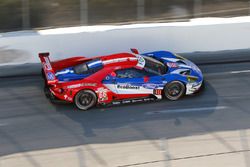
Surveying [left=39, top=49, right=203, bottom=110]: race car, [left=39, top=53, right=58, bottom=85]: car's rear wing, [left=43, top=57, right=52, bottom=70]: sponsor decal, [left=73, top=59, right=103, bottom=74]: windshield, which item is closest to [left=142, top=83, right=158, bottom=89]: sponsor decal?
[left=39, top=49, right=203, bottom=110]: race car

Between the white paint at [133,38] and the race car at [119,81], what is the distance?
169cm

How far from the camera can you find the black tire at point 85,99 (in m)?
11.9

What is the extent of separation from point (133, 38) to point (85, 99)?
11.2 feet

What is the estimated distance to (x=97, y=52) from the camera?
47.9 feet

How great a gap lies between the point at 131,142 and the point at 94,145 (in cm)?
79

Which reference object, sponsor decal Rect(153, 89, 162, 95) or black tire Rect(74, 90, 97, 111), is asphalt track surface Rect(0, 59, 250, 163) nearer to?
black tire Rect(74, 90, 97, 111)

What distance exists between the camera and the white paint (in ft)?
46.6

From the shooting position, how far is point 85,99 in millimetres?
12016

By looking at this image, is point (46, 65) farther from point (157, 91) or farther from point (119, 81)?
point (157, 91)

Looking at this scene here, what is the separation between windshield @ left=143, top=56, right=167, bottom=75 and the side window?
18 cm

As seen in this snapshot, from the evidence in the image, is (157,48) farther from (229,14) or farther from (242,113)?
(242,113)

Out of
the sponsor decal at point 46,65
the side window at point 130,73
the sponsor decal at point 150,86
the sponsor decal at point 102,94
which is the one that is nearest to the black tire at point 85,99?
the sponsor decal at point 102,94

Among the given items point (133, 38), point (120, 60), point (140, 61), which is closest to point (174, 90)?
point (140, 61)

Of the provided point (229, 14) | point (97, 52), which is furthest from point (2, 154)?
point (229, 14)
